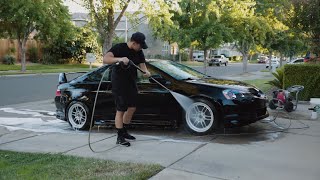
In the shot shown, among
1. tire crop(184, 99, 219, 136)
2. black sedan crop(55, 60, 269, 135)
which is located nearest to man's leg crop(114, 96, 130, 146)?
black sedan crop(55, 60, 269, 135)

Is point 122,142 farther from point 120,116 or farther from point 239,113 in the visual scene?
point 239,113

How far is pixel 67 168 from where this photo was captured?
5070 millimetres

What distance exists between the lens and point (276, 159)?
5539 mm

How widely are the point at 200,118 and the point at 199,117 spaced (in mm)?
25

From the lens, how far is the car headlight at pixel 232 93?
691 cm

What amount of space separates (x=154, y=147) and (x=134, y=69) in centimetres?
129

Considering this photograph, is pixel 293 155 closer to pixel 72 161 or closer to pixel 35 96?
pixel 72 161

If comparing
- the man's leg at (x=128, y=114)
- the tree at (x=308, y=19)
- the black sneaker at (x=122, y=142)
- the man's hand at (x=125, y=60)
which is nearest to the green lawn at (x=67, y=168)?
the black sneaker at (x=122, y=142)

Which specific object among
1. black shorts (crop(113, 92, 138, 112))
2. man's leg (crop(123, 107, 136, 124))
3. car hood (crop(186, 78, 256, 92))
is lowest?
man's leg (crop(123, 107, 136, 124))

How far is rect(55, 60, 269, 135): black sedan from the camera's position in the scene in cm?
693

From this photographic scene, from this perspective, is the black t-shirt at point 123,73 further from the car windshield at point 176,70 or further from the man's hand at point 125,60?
the car windshield at point 176,70

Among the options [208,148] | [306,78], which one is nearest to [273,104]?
[306,78]

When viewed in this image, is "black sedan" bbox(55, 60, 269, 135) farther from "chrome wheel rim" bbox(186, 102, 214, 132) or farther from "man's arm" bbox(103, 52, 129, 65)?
"man's arm" bbox(103, 52, 129, 65)

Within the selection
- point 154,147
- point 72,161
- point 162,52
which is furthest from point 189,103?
point 162,52
